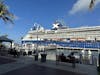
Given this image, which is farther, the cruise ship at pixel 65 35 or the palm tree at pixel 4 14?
the cruise ship at pixel 65 35

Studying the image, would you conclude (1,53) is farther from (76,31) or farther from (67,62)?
(76,31)

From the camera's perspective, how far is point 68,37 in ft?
293

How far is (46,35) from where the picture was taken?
3794 inches

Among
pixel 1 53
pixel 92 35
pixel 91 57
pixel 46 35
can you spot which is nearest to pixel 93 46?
pixel 92 35

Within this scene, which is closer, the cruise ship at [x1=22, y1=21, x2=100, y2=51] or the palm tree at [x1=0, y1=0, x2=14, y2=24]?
the palm tree at [x1=0, y1=0, x2=14, y2=24]

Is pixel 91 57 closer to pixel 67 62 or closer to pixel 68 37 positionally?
pixel 67 62

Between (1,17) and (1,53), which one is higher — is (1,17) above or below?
above

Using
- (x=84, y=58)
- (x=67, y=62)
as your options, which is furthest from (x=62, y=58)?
(x=84, y=58)

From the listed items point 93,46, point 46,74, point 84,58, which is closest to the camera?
point 46,74

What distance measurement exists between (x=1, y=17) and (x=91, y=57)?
1222cm

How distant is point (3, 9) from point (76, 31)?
76941 millimetres

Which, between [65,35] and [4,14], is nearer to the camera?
[4,14]

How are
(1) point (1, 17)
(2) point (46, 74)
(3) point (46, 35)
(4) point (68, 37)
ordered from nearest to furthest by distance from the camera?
(1) point (1, 17)
(2) point (46, 74)
(4) point (68, 37)
(3) point (46, 35)

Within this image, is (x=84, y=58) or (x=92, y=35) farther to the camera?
(x=92, y=35)
